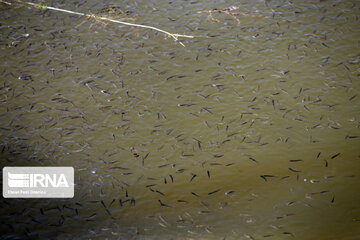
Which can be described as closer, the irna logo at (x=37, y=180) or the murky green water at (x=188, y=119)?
the murky green water at (x=188, y=119)

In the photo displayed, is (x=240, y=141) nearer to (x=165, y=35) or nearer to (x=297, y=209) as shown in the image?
(x=297, y=209)

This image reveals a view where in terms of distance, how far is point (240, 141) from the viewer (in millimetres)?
3971

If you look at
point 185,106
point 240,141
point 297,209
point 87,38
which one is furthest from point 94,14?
point 297,209

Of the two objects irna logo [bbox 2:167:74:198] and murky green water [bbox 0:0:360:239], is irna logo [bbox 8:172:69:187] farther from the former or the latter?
murky green water [bbox 0:0:360:239]

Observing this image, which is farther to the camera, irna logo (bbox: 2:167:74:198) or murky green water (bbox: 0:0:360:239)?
irna logo (bbox: 2:167:74:198)

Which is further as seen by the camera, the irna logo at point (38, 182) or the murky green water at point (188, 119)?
the irna logo at point (38, 182)

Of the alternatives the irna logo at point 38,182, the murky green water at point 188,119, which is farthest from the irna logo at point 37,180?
the murky green water at point 188,119

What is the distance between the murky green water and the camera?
10.9 feet

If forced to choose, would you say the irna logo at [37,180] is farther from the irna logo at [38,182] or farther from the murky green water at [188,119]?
the murky green water at [188,119]

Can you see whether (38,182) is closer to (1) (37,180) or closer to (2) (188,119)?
(1) (37,180)

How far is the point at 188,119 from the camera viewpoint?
424 centimetres

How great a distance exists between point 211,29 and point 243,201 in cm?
284

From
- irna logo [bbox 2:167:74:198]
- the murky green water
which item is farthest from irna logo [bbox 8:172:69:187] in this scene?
the murky green water

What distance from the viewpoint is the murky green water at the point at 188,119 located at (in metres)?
3.33
